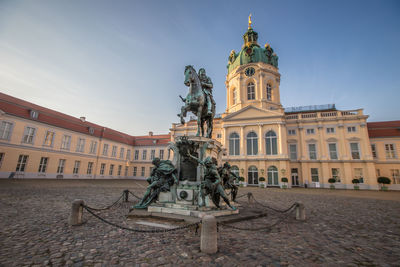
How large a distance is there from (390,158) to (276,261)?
37.7m

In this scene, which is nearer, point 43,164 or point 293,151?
point 43,164

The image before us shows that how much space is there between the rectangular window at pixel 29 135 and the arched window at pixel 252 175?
3017 centimetres

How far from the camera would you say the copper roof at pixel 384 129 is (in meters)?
29.6

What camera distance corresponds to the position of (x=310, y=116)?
32406 millimetres

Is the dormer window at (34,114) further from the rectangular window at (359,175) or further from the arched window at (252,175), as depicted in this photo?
the rectangular window at (359,175)

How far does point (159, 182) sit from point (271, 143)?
26332 millimetres

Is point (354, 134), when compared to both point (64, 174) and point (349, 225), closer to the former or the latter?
point (349, 225)

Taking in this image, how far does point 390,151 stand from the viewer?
95.2 feet

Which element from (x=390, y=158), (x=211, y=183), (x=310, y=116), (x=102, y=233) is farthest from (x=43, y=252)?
(x=390, y=158)

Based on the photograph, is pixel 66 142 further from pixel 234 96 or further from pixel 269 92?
pixel 269 92

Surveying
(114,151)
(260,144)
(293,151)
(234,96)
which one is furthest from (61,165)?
(293,151)

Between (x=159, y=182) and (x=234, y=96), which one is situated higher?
(x=234, y=96)

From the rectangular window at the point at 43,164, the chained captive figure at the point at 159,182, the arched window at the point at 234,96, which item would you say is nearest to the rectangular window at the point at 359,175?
the arched window at the point at 234,96

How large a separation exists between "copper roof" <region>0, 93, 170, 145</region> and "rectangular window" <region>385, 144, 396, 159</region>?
38.4 metres
